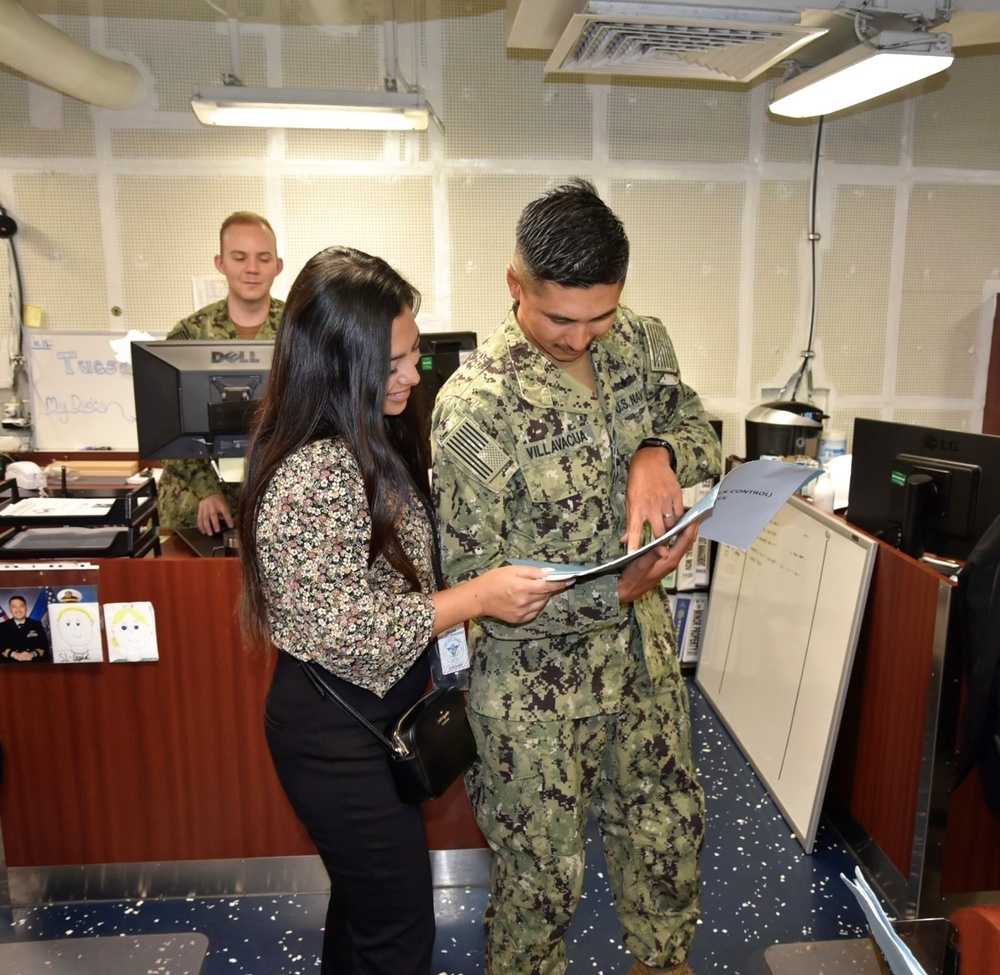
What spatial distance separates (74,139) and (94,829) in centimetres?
297

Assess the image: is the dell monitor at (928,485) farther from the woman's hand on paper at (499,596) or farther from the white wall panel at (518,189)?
the white wall panel at (518,189)

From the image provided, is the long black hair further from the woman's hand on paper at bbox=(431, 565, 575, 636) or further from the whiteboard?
the whiteboard

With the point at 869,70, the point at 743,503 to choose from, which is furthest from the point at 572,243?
the point at 869,70

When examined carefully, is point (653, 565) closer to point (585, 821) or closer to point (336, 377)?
point (585, 821)

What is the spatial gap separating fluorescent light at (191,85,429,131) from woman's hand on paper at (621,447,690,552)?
2.19m

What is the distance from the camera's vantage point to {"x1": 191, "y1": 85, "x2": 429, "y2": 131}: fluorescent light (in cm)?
321

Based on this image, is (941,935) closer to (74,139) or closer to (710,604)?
(710,604)

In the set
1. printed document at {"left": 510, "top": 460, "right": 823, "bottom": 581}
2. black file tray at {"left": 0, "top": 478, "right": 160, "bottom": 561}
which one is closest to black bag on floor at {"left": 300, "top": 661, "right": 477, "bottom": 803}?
printed document at {"left": 510, "top": 460, "right": 823, "bottom": 581}

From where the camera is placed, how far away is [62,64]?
3.27 m

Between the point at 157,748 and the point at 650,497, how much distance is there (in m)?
1.61

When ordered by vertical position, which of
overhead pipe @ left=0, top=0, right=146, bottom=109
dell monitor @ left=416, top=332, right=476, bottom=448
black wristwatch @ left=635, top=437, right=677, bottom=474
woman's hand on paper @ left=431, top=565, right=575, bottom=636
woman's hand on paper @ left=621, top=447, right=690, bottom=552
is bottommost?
woman's hand on paper @ left=431, top=565, right=575, bottom=636

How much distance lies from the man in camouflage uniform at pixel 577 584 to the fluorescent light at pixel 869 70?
138 cm

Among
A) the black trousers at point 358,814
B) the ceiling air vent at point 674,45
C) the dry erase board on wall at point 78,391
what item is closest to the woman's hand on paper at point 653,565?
the black trousers at point 358,814

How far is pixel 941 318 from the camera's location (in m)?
4.18
